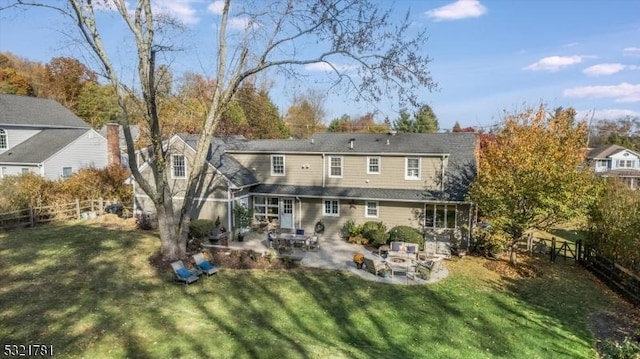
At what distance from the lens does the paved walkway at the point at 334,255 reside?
56.3 feet

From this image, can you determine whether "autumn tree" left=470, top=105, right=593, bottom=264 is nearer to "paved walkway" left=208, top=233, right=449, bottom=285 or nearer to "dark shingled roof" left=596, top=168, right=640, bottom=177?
"paved walkway" left=208, top=233, right=449, bottom=285

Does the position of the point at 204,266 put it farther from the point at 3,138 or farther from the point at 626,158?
the point at 626,158

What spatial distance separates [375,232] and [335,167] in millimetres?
5005

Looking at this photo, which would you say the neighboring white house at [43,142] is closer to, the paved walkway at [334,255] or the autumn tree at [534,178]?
the paved walkway at [334,255]

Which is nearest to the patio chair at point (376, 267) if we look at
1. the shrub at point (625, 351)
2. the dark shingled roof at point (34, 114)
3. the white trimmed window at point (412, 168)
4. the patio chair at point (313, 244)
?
the patio chair at point (313, 244)

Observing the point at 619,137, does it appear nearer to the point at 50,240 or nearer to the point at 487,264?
the point at 487,264

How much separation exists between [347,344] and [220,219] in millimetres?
14286

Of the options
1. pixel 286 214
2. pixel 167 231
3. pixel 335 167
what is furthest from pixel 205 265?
pixel 335 167

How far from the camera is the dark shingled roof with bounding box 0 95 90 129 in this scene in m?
36.2

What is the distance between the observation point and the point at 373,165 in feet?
80.0

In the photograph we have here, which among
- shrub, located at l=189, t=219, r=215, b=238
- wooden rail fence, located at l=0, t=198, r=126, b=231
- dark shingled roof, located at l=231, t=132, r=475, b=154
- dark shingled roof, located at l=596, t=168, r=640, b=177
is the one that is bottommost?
shrub, located at l=189, t=219, r=215, b=238

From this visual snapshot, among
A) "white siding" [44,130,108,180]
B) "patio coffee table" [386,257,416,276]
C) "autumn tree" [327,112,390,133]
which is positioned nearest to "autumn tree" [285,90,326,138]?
"autumn tree" [327,112,390,133]

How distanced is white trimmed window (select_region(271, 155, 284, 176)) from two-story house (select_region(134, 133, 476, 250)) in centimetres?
7

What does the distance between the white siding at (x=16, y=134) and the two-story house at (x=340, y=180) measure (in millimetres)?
20045
